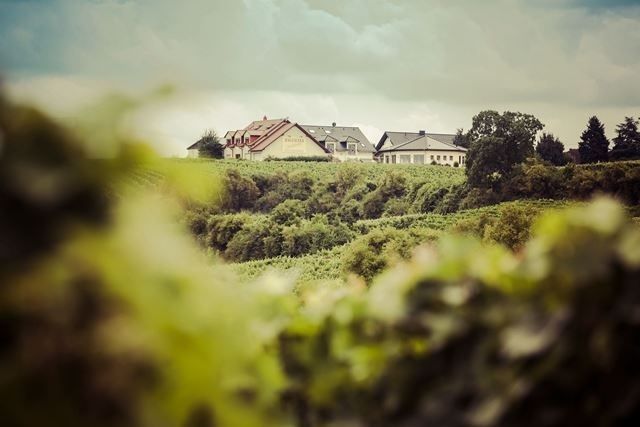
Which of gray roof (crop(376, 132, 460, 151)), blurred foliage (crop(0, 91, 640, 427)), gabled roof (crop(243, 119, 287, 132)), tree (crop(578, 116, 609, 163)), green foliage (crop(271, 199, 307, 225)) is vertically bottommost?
green foliage (crop(271, 199, 307, 225))

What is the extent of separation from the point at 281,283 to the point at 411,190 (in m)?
53.9

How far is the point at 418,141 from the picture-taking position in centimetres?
9575

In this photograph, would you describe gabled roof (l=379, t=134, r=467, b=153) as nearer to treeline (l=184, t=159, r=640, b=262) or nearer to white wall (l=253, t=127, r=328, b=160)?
white wall (l=253, t=127, r=328, b=160)

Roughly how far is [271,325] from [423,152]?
93.6 m

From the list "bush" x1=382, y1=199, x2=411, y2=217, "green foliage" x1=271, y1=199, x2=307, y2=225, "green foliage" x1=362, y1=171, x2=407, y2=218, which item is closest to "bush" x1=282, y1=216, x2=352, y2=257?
"green foliage" x1=271, y1=199, x2=307, y2=225

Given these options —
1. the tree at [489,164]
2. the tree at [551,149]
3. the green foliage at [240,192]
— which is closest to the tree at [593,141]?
the tree at [551,149]

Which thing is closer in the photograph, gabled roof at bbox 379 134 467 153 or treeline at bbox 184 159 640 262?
treeline at bbox 184 159 640 262

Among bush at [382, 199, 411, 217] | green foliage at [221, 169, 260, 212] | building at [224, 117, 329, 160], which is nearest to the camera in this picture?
bush at [382, 199, 411, 217]

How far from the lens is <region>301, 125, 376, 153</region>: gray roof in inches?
3617

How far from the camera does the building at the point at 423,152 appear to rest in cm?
9394

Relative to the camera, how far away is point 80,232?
103cm

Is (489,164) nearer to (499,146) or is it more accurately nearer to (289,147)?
(499,146)

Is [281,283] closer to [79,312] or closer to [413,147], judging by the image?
[79,312]

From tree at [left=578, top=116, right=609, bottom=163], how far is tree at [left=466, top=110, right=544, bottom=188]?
Result: 20.2 meters
